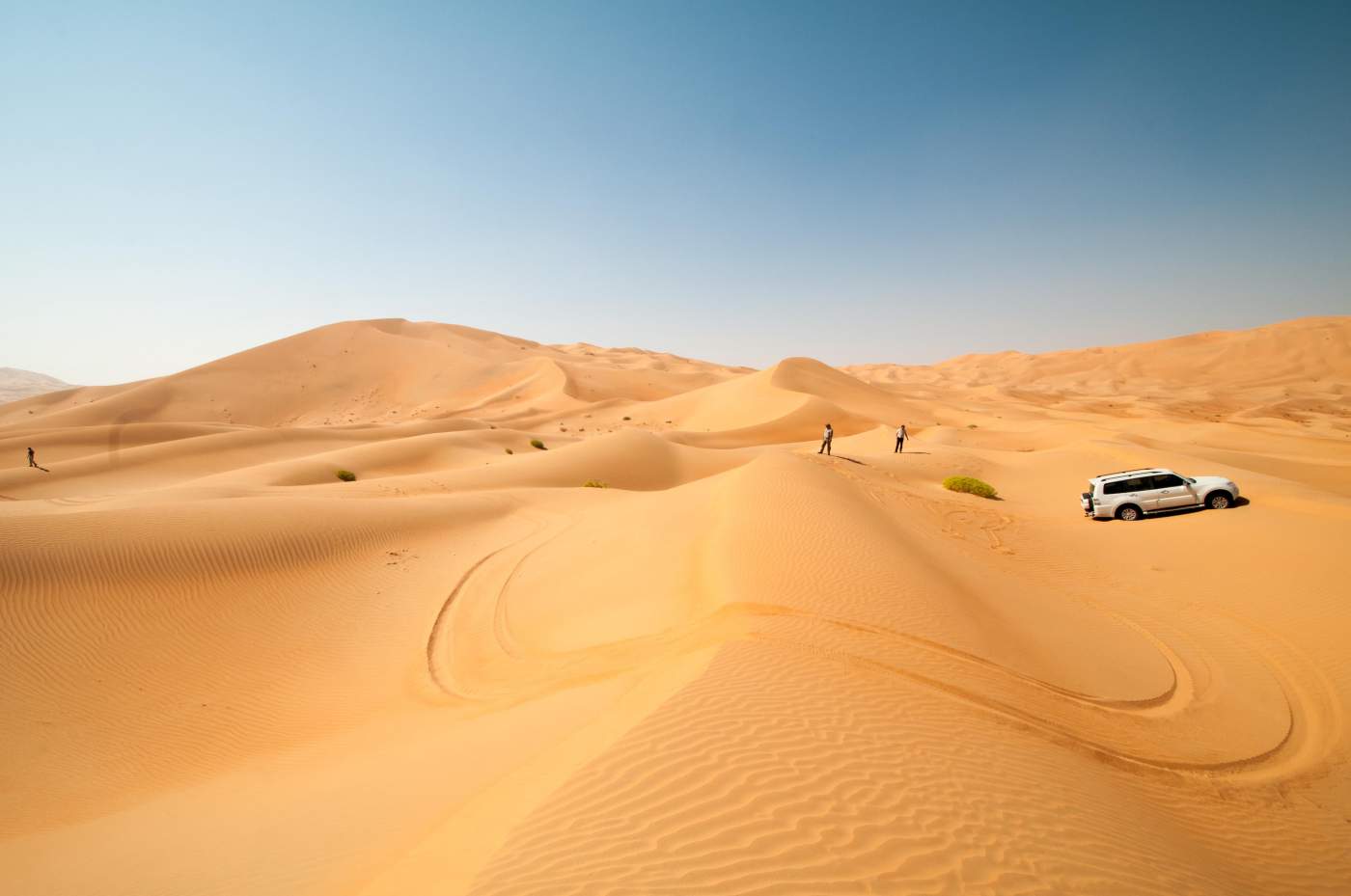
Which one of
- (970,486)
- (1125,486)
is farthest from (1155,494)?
(970,486)

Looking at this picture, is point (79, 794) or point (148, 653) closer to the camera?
point (79, 794)

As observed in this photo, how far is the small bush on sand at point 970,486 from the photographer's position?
17.7 metres

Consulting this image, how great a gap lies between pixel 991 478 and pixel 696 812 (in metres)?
21.4

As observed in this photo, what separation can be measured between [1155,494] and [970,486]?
4.72 metres

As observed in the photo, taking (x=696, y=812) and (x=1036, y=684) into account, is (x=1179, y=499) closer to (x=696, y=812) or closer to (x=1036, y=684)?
(x=1036, y=684)

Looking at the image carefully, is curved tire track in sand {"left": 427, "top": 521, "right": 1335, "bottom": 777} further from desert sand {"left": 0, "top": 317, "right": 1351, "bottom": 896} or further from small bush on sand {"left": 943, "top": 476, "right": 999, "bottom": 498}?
small bush on sand {"left": 943, "top": 476, "right": 999, "bottom": 498}

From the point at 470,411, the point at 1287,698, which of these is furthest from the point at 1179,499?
the point at 470,411

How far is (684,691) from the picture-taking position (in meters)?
4.99

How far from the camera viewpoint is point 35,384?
6737 inches

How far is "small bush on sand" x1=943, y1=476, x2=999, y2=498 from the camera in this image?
17719 mm

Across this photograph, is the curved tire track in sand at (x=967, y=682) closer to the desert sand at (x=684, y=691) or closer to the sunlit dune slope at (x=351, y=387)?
the desert sand at (x=684, y=691)

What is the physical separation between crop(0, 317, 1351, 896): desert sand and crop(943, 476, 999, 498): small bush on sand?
0.53 metres

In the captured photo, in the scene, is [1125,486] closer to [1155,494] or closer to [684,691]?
[1155,494]

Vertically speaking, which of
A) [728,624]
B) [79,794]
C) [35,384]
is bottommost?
[79,794]
